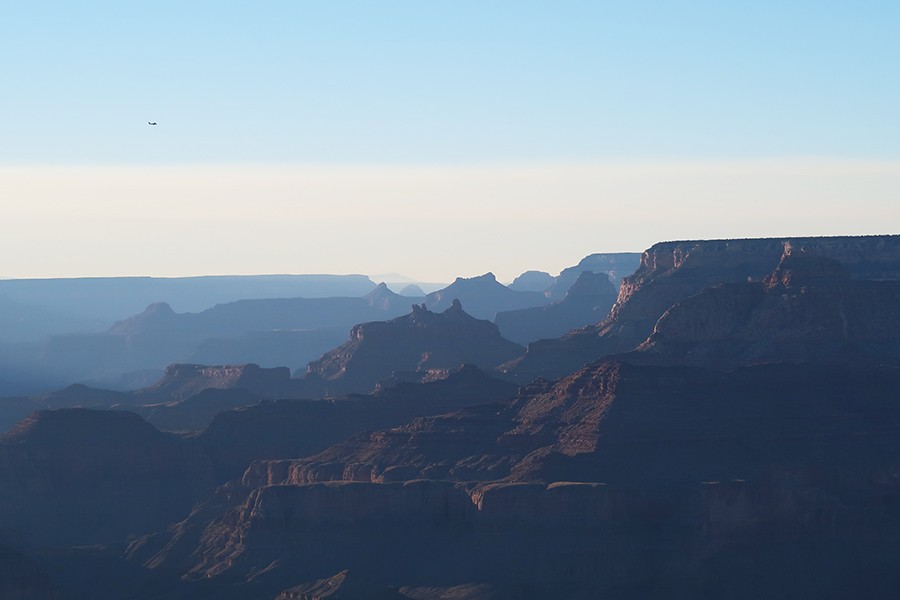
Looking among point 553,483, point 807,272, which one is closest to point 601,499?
point 553,483

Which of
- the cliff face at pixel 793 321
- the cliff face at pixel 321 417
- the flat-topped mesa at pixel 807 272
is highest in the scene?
the flat-topped mesa at pixel 807 272

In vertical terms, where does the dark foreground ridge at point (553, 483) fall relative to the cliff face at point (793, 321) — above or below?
below

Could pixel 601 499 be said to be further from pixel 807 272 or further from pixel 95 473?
pixel 95 473

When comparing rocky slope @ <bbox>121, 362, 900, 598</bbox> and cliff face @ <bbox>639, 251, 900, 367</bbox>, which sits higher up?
cliff face @ <bbox>639, 251, 900, 367</bbox>

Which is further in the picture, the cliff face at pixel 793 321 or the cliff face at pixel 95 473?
the cliff face at pixel 95 473

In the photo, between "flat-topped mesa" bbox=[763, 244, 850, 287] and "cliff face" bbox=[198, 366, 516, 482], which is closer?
"flat-topped mesa" bbox=[763, 244, 850, 287]

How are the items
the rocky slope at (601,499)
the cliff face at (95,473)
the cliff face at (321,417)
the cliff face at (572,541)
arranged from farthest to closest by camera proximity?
the cliff face at (321,417), the cliff face at (95,473), the rocky slope at (601,499), the cliff face at (572,541)

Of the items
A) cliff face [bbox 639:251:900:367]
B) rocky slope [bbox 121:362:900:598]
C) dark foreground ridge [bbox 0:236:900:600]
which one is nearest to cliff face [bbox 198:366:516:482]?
dark foreground ridge [bbox 0:236:900:600]

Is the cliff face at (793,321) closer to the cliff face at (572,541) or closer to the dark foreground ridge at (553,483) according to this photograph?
the dark foreground ridge at (553,483)

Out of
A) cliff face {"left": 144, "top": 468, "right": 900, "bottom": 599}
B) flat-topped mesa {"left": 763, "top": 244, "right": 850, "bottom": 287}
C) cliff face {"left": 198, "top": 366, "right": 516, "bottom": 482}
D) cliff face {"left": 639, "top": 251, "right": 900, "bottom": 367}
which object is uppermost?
flat-topped mesa {"left": 763, "top": 244, "right": 850, "bottom": 287}

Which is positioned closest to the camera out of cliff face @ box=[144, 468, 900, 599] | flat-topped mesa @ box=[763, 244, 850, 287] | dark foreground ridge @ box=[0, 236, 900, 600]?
cliff face @ box=[144, 468, 900, 599]

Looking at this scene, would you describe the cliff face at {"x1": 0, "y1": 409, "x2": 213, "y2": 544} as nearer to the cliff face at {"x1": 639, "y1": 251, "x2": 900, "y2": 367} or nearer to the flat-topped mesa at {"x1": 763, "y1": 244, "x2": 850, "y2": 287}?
the cliff face at {"x1": 639, "y1": 251, "x2": 900, "y2": 367}

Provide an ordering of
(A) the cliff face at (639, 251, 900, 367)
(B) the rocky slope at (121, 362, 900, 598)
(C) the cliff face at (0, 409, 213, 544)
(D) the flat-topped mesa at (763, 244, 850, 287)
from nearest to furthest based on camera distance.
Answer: (B) the rocky slope at (121, 362, 900, 598)
(A) the cliff face at (639, 251, 900, 367)
(C) the cliff face at (0, 409, 213, 544)
(D) the flat-topped mesa at (763, 244, 850, 287)

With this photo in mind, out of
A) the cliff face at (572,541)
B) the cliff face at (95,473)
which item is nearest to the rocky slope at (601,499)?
the cliff face at (572,541)
